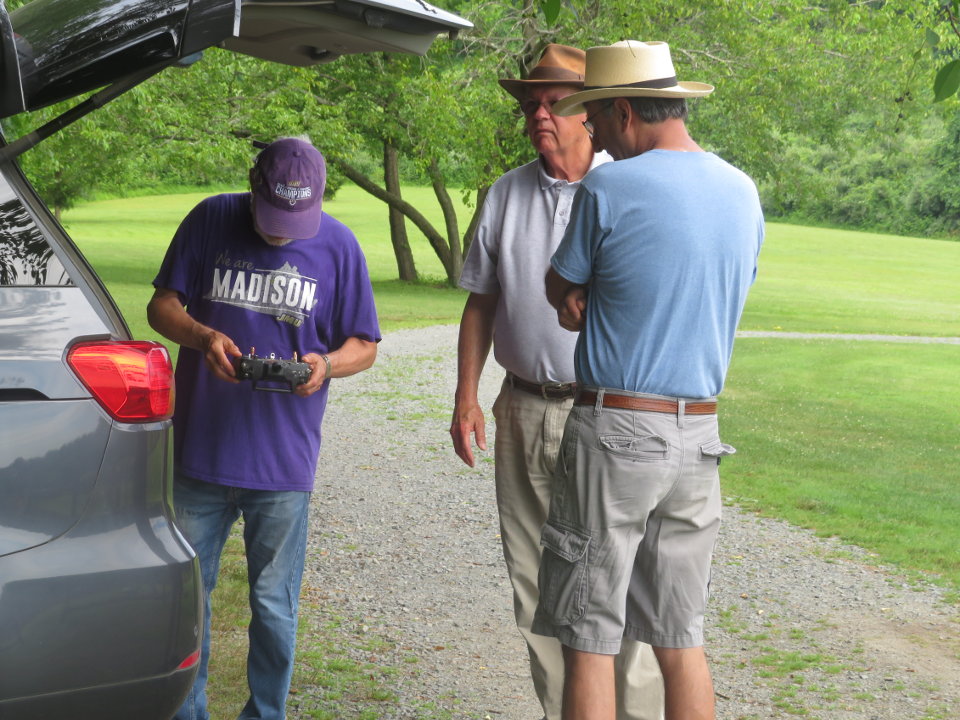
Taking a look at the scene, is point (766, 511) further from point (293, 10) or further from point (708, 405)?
point (293, 10)

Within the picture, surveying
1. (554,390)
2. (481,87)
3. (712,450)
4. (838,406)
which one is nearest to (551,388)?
(554,390)

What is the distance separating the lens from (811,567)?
23.1ft

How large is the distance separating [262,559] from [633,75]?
6.03 feet

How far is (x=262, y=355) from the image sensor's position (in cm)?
373

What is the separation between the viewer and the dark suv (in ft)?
8.06

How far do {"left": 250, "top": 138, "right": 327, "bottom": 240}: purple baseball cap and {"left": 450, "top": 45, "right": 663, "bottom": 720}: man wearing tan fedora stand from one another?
0.59 metres

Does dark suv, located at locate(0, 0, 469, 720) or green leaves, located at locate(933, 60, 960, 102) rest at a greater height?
green leaves, located at locate(933, 60, 960, 102)

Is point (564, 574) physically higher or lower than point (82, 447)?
lower

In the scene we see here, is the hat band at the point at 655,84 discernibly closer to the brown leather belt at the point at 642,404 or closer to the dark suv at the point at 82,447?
the brown leather belt at the point at 642,404

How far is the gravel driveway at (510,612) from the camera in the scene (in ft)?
15.6

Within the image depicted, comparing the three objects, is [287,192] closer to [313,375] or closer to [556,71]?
[313,375]

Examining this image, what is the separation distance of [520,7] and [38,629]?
2231 centimetres

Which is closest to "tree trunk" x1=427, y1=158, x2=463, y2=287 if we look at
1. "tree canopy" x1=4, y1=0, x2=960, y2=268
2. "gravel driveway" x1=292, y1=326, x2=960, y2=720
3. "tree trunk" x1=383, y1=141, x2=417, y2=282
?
"tree trunk" x1=383, y1=141, x2=417, y2=282

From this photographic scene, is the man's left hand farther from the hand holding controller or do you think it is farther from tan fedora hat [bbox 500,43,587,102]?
tan fedora hat [bbox 500,43,587,102]
